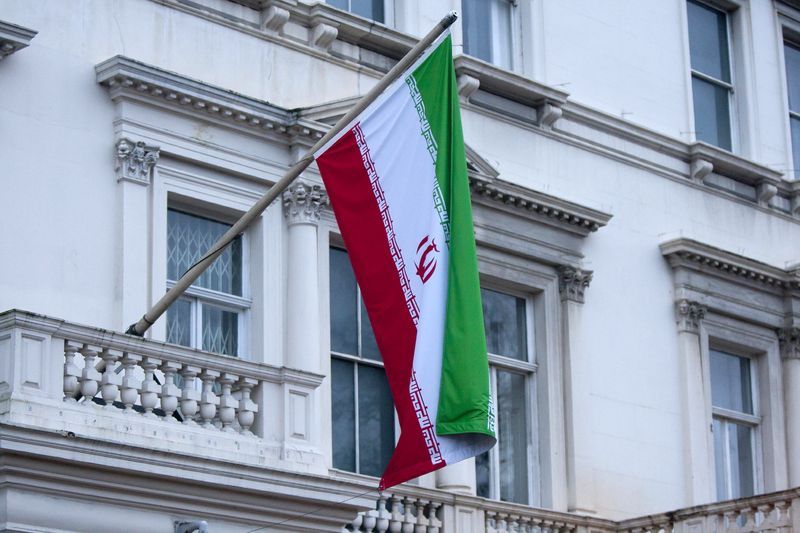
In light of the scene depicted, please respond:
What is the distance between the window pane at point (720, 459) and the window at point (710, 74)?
338cm

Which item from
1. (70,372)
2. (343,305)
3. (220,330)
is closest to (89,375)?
(70,372)

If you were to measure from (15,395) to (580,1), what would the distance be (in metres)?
10.2

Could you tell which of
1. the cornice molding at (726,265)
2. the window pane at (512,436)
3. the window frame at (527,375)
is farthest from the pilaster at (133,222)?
the cornice molding at (726,265)

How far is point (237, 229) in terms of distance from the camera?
14.4 metres

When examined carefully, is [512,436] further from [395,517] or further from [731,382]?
[731,382]

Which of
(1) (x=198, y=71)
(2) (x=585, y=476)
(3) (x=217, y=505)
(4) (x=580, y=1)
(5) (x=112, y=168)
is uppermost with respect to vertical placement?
(4) (x=580, y=1)

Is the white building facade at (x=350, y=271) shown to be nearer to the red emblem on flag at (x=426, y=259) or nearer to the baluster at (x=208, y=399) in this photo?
the baluster at (x=208, y=399)

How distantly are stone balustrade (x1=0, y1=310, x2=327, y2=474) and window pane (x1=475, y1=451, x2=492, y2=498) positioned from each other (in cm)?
430

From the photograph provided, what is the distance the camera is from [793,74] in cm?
A: 2511

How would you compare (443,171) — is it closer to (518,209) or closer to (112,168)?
(112,168)

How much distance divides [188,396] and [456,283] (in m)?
2.14

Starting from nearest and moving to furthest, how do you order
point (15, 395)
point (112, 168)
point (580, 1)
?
point (15, 395) < point (112, 168) < point (580, 1)

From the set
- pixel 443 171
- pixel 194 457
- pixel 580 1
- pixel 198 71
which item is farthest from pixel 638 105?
pixel 194 457

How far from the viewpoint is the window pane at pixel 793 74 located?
24969 millimetres
